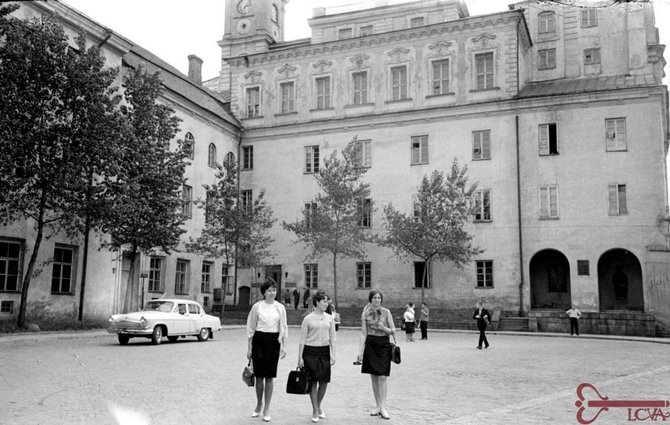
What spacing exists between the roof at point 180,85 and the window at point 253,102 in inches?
58.1

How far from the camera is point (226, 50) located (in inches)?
2138

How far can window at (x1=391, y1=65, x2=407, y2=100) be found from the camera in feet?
139

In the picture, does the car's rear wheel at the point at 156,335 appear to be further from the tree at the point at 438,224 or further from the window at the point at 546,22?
the window at the point at 546,22

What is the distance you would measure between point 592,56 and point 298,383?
1645 inches

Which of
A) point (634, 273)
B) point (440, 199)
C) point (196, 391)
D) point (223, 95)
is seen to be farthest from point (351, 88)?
point (196, 391)

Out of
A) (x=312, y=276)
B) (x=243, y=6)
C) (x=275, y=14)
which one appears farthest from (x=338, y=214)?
(x=275, y=14)

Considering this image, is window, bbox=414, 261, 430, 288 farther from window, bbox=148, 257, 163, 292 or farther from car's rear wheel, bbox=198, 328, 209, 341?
car's rear wheel, bbox=198, 328, 209, 341

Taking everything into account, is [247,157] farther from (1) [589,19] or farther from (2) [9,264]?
(1) [589,19]

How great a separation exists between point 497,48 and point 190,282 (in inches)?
905

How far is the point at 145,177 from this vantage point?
2850 centimetres

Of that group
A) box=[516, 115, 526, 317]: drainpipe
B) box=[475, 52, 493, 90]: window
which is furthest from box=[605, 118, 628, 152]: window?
box=[475, 52, 493, 90]: window

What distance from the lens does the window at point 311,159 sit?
143 ft

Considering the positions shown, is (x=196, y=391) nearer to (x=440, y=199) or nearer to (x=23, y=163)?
(x=23, y=163)

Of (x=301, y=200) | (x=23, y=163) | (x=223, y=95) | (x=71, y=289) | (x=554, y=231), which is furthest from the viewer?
(x=223, y=95)
